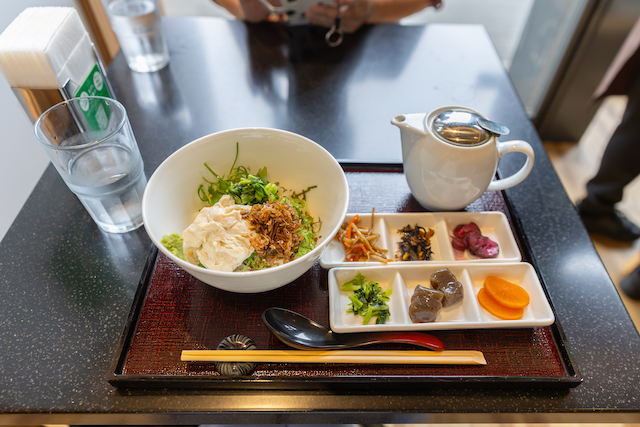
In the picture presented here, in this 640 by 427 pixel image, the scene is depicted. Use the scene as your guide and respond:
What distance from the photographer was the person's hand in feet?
5.34

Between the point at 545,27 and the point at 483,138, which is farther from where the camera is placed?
the point at 545,27

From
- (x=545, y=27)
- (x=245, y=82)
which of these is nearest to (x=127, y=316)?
(x=245, y=82)

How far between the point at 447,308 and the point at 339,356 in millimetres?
278

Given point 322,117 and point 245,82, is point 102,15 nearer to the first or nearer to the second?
point 245,82

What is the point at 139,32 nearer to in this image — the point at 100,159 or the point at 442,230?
the point at 100,159

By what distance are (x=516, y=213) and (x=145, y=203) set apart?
0.96m

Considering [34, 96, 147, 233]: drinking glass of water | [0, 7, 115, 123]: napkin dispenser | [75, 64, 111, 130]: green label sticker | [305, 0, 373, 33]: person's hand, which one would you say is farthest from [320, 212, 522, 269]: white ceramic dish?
[305, 0, 373, 33]: person's hand

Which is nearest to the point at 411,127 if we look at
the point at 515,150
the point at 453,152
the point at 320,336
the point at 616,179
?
the point at 453,152

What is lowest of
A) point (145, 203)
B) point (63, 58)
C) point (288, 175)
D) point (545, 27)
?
point (545, 27)

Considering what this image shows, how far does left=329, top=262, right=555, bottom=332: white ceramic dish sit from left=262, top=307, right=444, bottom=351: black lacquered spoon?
17mm

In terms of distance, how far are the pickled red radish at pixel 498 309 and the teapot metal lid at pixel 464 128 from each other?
360 millimetres

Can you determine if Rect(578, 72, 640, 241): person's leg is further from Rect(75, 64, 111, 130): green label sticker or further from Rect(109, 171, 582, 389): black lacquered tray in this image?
Rect(75, 64, 111, 130): green label sticker

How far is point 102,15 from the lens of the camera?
195 cm

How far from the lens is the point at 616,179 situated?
2.22 metres
